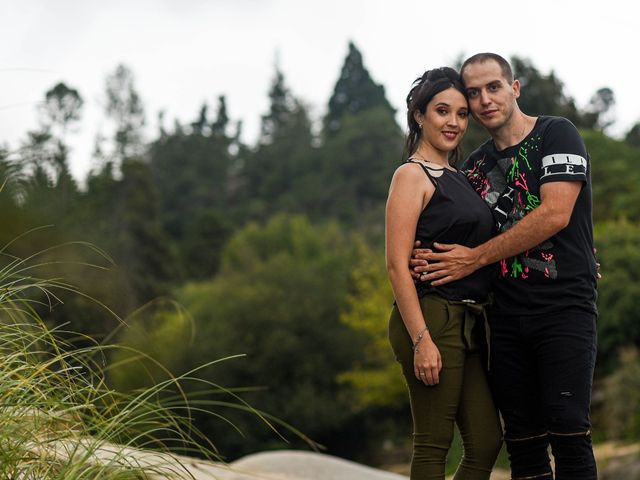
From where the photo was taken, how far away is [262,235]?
4500cm

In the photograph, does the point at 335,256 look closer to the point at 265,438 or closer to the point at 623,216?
the point at 265,438

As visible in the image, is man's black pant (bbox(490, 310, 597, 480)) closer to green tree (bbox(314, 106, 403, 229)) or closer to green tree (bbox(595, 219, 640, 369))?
green tree (bbox(595, 219, 640, 369))

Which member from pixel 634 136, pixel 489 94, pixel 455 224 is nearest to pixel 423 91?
pixel 489 94

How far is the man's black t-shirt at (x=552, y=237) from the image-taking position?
268cm

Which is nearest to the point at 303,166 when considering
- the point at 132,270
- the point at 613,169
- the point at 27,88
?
the point at 132,270

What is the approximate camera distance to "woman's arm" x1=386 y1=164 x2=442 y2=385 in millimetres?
2635

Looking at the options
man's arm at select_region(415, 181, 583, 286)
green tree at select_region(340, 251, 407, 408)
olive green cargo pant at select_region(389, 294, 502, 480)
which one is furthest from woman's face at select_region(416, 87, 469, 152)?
green tree at select_region(340, 251, 407, 408)

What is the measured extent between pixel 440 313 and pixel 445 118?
649mm

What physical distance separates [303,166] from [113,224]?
2204cm

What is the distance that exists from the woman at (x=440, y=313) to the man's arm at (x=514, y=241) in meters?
0.05

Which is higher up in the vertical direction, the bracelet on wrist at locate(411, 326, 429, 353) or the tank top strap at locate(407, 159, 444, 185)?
the tank top strap at locate(407, 159, 444, 185)

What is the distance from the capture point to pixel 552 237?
2742 millimetres

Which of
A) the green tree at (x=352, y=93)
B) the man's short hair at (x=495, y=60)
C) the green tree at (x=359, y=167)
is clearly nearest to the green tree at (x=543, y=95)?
the green tree at (x=359, y=167)

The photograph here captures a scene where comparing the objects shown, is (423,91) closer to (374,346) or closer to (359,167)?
(374,346)
